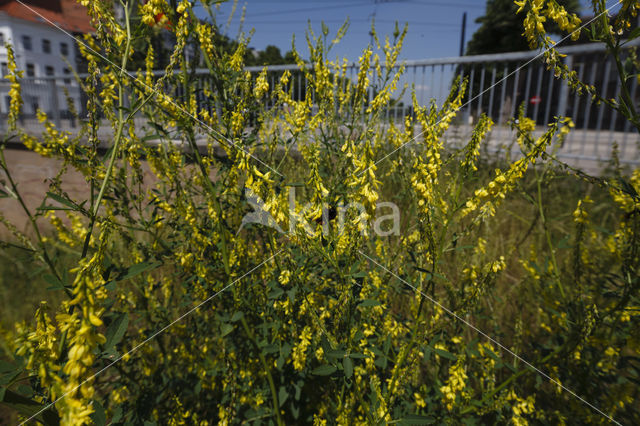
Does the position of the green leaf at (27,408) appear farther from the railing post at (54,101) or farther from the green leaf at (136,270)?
the railing post at (54,101)

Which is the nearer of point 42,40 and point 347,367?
point 347,367

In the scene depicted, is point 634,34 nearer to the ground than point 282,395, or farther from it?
farther from it

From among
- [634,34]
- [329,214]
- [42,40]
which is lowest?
[329,214]

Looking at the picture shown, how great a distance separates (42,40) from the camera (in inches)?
207

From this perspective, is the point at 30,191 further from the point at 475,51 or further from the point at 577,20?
the point at 475,51

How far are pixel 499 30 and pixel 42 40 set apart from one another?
1187 inches

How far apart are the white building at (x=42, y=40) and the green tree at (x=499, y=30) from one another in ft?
85.9

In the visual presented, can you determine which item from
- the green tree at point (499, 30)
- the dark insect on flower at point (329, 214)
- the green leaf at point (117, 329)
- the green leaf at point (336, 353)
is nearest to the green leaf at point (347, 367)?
the green leaf at point (336, 353)

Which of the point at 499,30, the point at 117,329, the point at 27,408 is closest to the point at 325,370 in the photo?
the point at 117,329

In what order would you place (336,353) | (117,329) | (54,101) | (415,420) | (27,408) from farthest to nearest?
(54,101) → (415,420) → (336,353) → (117,329) → (27,408)

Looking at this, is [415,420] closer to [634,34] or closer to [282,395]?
[282,395]

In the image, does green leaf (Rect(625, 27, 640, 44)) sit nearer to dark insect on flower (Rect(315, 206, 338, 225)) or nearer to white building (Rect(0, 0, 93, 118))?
dark insect on flower (Rect(315, 206, 338, 225))

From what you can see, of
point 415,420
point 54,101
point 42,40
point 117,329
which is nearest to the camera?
point 117,329

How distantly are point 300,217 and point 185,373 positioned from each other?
1.35 meters
